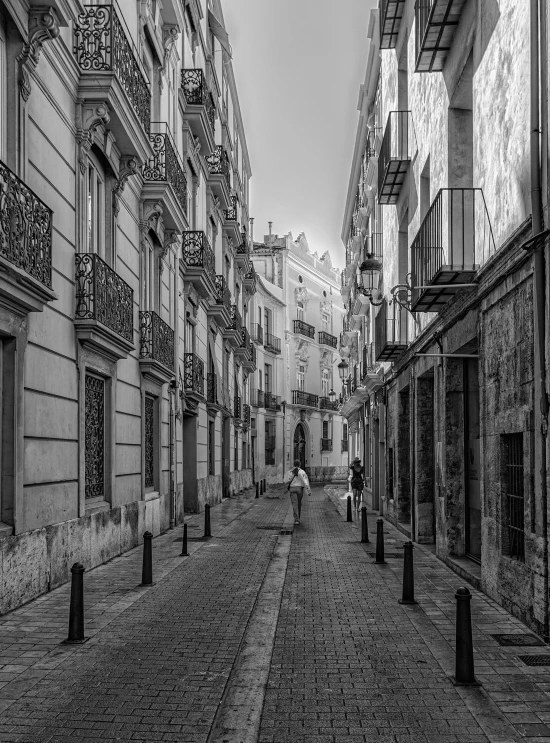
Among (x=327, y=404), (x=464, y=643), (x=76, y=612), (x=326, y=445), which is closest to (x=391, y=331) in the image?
(x=76, y=612)

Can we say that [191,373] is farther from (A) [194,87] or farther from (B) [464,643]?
(B) [464,643]

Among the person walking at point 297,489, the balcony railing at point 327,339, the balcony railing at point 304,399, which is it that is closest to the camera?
the person walking at point 297,489

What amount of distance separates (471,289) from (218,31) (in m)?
21.0

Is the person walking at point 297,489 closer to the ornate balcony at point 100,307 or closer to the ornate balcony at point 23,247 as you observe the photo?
the ornate balcony at point 100,307

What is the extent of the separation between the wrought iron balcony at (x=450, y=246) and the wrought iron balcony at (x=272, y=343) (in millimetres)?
36271

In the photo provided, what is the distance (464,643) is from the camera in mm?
5828

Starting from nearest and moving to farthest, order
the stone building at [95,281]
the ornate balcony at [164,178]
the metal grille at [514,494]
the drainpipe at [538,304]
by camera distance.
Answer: the drainpipe at [538,304] → the metal grille at [514,494] → the stone building at [95,281] → the ornate balcony at [164,178]

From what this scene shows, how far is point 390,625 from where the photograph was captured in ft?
25.9

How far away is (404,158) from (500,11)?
7219 mm

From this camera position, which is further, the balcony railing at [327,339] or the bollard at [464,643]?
the balcony railing at [327,339]

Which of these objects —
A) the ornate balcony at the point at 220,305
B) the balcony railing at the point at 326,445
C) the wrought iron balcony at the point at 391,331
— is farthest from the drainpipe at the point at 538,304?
the balcony railing at the point at 326,445

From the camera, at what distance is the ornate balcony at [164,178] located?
15773mm

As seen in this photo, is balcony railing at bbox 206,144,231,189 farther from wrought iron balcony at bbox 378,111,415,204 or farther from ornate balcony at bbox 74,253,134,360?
ornate balcony at bbox 74,253,134,360

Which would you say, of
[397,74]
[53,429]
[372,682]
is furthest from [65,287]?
[397,74]
